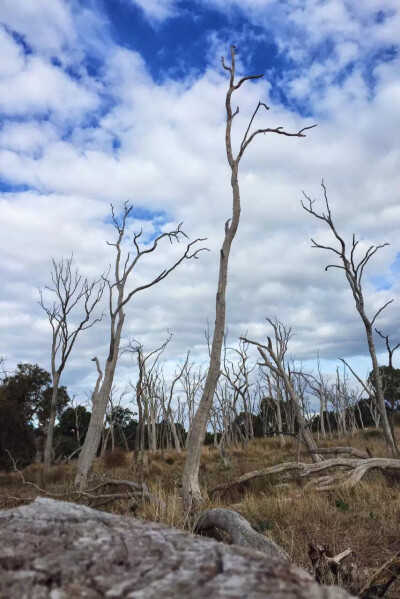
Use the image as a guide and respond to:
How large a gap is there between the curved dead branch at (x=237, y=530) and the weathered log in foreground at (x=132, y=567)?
104 inches

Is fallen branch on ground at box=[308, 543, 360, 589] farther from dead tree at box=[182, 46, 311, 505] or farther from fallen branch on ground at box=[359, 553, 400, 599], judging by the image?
dead tree at box=[182, 46, 311, 505]

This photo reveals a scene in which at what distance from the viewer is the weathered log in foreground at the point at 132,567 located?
995 mm

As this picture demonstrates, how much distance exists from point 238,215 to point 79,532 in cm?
922

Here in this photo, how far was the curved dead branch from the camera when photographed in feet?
12.5

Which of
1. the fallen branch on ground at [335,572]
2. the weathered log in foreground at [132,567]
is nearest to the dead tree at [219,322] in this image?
the fallen branch on ground at [335,572]

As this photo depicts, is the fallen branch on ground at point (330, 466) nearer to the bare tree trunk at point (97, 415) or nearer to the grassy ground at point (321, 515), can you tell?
the grassy ground at point (321, 515)

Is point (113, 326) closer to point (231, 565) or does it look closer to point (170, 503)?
point (170, 503)

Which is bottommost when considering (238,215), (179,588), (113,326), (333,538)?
(333,538)

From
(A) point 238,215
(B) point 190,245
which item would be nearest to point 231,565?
(A) point 238,215

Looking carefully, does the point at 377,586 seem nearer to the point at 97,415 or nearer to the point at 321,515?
the point at 321,515

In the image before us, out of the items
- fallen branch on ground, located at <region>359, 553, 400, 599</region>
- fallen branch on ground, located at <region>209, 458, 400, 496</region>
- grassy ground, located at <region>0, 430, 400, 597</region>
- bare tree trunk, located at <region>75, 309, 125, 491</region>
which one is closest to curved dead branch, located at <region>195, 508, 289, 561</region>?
grassy ground, located at <region>0, 430, 400, 597</region>

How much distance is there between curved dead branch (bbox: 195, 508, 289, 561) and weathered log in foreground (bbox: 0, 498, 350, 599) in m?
2.65

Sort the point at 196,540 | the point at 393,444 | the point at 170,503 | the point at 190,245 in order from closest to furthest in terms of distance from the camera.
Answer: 1. the point at 196,540
2. the point at 170,503
3. the point at 393,444
4. the point at 190,245

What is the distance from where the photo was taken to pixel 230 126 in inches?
440
